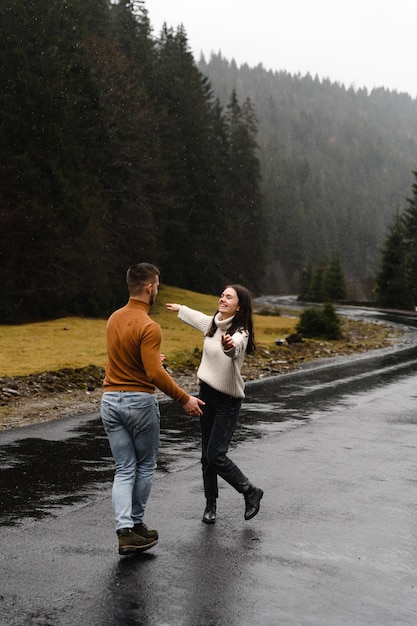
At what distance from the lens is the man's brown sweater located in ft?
18.2

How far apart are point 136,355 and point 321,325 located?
26.9 metres

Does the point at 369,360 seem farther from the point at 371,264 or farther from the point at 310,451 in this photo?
the point at 371,264

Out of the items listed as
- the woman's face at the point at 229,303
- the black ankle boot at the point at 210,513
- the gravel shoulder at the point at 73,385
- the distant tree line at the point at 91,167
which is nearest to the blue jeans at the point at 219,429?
the black ankle boot at the point at 210,513

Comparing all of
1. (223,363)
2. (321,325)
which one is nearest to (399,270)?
(321,325)

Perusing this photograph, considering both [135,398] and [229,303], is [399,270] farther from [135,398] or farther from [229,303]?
[135,398]

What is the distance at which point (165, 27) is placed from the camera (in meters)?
79.2

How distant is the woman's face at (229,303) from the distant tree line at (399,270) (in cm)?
6861

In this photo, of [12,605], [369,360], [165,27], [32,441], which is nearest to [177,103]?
[165,27]

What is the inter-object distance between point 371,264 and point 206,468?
191 metres

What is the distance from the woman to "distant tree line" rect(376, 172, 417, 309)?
225 feet

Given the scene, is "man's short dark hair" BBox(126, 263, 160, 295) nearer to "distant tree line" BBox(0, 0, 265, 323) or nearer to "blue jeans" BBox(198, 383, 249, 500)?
"blue jeans" BBox(198, 383, 249, 500)

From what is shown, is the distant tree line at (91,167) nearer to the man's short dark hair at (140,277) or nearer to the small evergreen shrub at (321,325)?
the small evergreen shrub at (321,325)

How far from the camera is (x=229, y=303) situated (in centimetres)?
633

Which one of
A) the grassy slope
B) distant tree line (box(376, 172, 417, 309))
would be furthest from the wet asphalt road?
distant tree line (box(376, 172, 417, 309))
